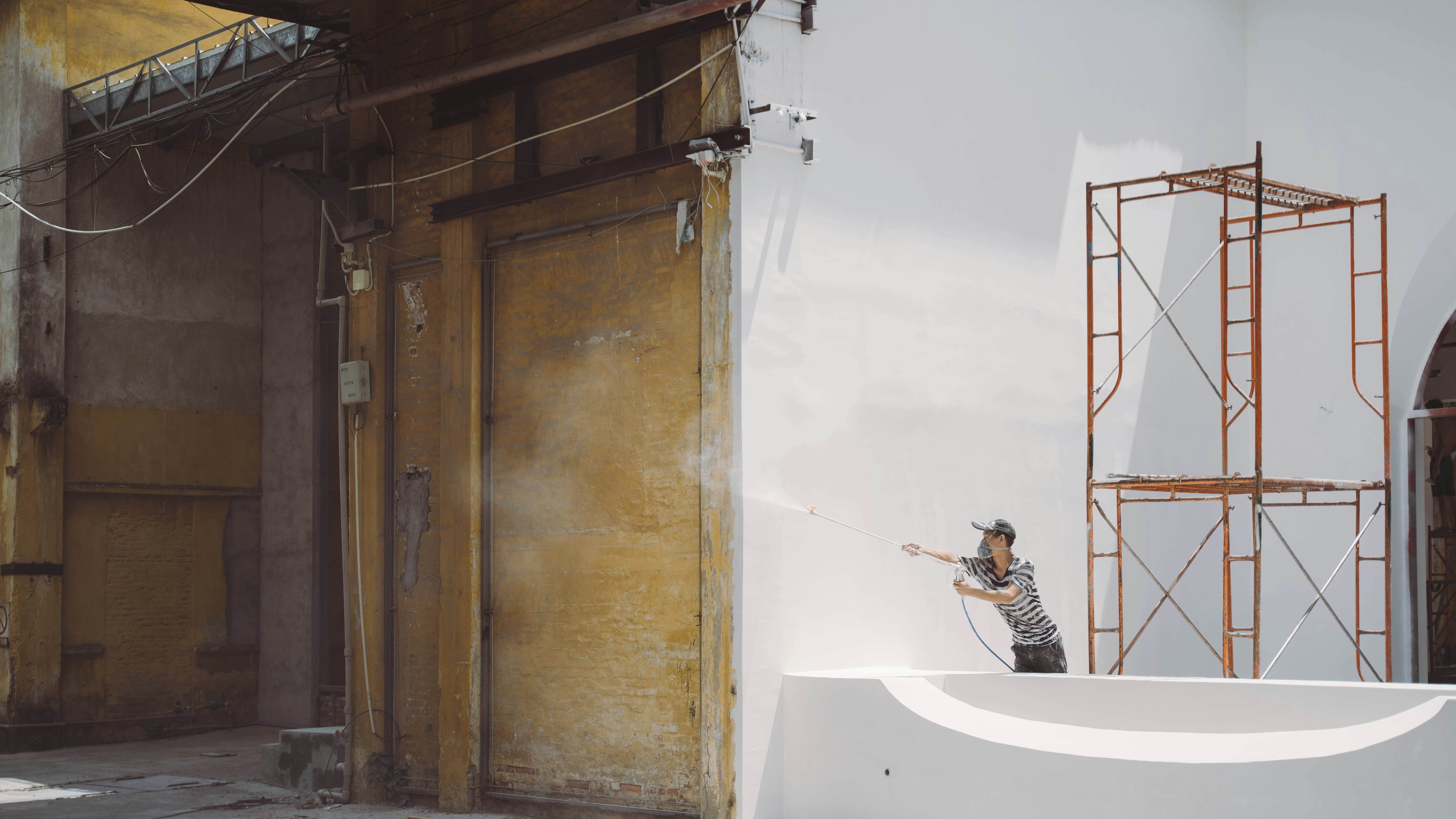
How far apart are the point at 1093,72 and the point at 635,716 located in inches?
263

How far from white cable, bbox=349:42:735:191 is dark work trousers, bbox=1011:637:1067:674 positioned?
4.53m

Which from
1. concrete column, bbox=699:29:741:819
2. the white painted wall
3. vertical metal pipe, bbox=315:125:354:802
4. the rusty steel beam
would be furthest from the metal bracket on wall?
the white painted wall

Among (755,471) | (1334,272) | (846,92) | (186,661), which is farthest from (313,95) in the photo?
(1334,272)

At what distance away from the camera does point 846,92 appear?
915 cm

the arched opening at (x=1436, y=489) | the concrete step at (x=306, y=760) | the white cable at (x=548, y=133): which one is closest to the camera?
the white cable at (x=548, y=133)

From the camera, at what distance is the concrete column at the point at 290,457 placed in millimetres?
16906

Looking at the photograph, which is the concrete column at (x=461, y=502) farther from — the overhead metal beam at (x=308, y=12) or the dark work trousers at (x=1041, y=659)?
the dark work trousers at (x=1041, y=659)

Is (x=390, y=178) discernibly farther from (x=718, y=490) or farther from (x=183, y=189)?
(x=718, y=490)

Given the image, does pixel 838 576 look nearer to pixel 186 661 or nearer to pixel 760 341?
pixel 760 341

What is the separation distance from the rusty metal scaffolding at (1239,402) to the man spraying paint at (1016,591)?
4.48 feet

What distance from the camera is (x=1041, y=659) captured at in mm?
8844

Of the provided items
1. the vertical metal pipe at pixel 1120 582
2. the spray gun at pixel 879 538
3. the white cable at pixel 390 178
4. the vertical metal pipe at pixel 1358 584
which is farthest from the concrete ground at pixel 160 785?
the vertical metal pipe at pixel 1358 584

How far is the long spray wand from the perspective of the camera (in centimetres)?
875

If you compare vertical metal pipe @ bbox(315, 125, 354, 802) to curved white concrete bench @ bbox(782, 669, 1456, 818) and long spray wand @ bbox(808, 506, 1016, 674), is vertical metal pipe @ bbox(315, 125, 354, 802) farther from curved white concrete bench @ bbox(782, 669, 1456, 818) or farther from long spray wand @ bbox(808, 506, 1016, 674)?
long spray wand @ bbox(808, 506, 1016, 674)
